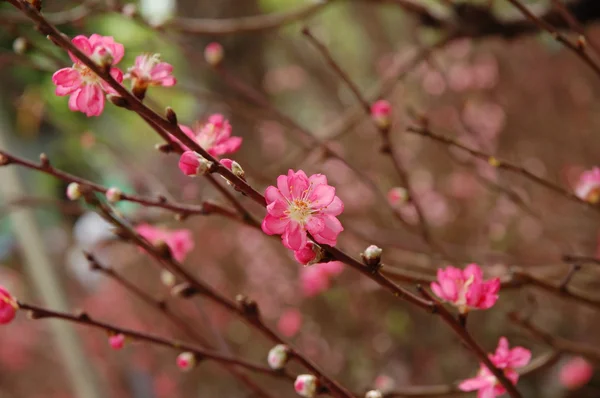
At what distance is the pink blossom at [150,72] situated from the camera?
448mm

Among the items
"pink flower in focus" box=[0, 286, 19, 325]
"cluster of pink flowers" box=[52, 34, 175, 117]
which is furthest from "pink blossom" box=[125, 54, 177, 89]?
"pink flower in focus" box=[0, 286, 19, 325]

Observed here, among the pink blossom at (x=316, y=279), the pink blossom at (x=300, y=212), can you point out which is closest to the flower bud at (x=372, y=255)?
the pink blossom at (x=300, y=212)

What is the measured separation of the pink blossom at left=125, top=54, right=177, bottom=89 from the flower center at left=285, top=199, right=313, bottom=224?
0.51 ft

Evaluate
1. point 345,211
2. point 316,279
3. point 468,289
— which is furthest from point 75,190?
point 345,211

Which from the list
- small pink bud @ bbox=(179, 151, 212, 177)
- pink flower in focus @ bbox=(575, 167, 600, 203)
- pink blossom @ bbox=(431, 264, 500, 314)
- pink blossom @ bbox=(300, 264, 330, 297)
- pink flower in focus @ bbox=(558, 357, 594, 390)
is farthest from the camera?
pink flower in focus @ bbox=(558, 357, 594, 390)

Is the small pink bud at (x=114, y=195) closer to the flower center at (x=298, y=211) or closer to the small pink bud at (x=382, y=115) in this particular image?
the flower center at (x=298, y=211)

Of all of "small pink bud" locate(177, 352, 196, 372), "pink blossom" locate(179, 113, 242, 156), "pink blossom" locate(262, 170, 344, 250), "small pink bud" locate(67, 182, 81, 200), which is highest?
"pink blossom" locate(179, 113, 242, 156)

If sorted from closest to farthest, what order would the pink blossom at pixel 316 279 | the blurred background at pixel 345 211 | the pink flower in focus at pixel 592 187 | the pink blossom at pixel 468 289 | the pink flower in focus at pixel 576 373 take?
the pink blossom at pixel 468 289
the pink flower in focus at pixel 592 187
the pink blossom at pixel 316 279
the pink flower in focus at pixel 576 373
the blurred background at pixel 345 211

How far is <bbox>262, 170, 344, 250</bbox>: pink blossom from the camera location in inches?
15.8

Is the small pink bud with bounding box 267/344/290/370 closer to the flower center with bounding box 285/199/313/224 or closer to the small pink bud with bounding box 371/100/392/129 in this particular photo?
the flower center with bounding box 285/199/313/224

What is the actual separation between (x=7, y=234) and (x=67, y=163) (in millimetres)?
523

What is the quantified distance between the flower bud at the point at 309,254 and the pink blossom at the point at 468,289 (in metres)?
0.18

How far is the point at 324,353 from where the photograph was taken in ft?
8.06

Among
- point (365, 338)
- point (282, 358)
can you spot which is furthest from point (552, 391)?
point (282, 358)
